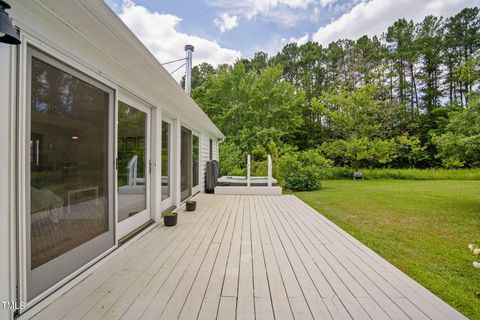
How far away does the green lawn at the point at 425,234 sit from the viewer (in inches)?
89.6

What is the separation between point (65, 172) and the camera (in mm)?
2076

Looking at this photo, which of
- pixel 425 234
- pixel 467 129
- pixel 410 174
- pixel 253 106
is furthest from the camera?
pixel 253 106

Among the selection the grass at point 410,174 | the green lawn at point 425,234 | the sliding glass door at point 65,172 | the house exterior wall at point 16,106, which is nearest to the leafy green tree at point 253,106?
the grass at point 410,174

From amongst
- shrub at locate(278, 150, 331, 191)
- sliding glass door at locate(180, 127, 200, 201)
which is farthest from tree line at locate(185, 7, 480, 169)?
sliding glass door at locate(180, 127, 200, 201)

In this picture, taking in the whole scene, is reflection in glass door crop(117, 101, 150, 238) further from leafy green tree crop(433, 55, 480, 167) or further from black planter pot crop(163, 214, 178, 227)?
leafy green tree crop(433, 55, 480, 167)

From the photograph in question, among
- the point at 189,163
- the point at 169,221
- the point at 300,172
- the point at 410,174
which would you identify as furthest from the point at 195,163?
the point at 410,174

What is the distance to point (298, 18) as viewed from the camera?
36.4 feet

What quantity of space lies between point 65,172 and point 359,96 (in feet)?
53.6

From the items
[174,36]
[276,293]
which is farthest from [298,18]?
[276,293]

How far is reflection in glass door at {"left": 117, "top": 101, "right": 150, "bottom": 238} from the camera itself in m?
3.14

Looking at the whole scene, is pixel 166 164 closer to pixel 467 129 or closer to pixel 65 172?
pixel 65 172

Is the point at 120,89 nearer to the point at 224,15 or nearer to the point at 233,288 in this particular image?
the point at 233,288

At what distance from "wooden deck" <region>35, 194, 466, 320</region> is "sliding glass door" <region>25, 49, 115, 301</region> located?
27 cm

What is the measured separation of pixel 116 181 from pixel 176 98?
1915 millimetres
